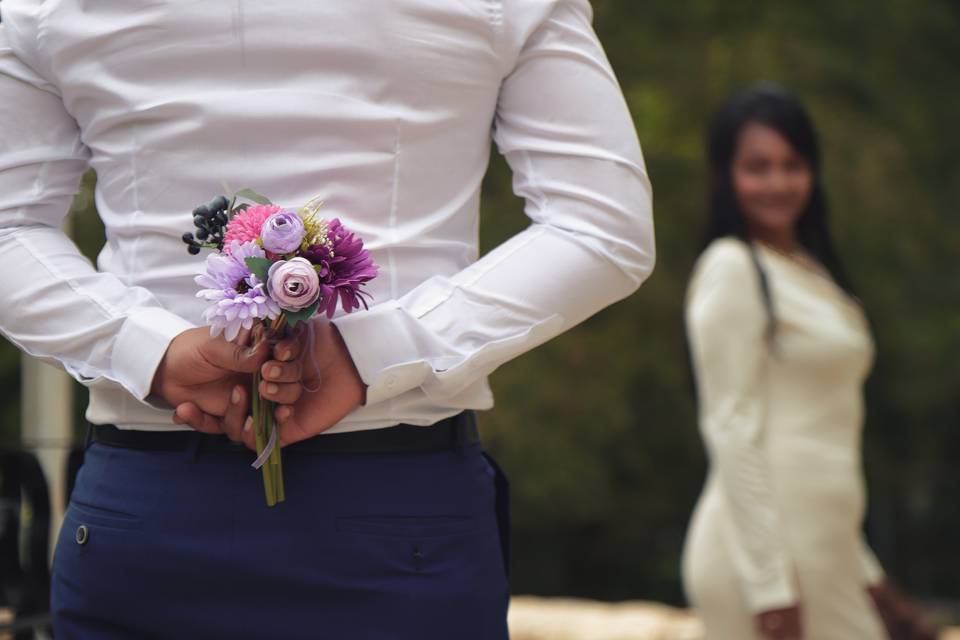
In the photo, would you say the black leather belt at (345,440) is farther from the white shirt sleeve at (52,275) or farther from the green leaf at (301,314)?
the green leaf at (301,314)

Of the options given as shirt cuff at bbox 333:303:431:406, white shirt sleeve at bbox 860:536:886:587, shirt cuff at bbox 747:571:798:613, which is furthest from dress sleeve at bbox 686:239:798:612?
shirt cuff at bbox 333:303:431:406

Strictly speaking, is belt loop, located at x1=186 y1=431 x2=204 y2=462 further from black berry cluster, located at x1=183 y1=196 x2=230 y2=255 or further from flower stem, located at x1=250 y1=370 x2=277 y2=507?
black berry cluster, located at x1=183 y1=196 x2=230 y2=255

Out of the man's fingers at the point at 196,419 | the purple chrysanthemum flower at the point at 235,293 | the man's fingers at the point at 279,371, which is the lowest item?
the man's fingers at the point at 196,419

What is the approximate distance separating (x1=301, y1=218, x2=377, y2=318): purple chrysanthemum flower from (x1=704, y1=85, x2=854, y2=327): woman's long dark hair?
2.94 meters

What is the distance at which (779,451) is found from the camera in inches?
163

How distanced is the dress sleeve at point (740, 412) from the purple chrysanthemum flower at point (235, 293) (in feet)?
8.52

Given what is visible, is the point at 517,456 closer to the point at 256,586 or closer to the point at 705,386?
the point at 705,386

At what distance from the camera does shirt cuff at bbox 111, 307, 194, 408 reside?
1.71 metres

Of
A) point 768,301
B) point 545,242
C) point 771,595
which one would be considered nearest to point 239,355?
point 545,242

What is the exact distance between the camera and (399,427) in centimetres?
180

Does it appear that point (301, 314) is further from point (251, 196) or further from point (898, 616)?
point (898, 616)

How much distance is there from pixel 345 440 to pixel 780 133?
308cm

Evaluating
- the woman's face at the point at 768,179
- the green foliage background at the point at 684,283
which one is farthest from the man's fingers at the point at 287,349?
the green foliage background at the point at 684,283

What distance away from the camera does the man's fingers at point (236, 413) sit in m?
1.68
